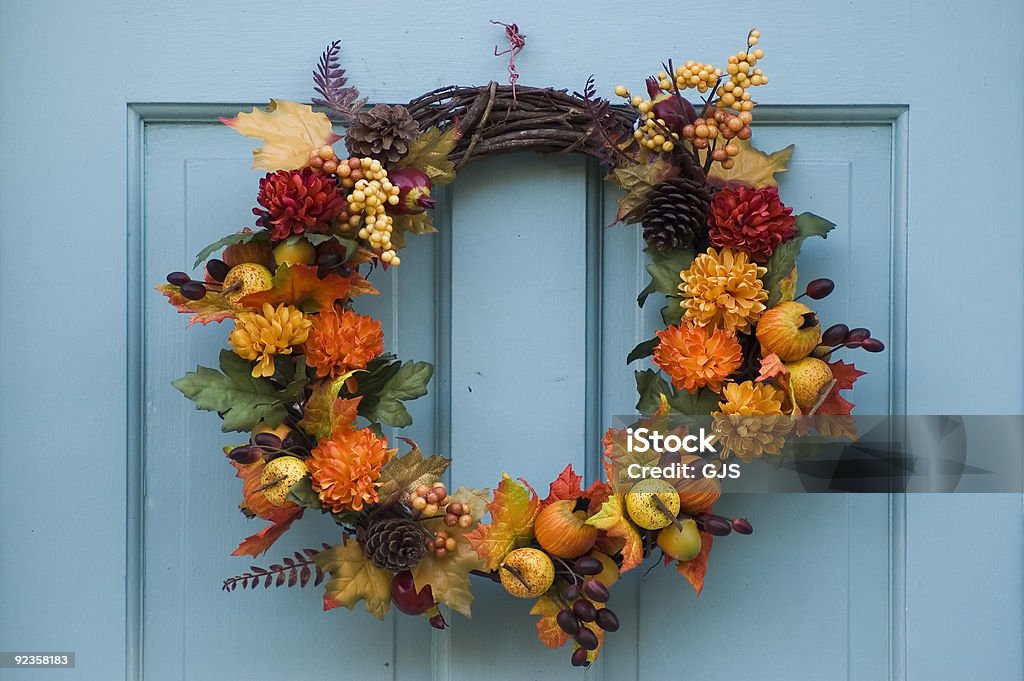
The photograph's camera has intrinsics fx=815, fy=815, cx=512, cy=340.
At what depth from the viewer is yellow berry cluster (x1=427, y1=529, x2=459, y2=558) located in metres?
0.73

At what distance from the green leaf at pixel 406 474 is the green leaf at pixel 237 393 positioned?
4.3 inches

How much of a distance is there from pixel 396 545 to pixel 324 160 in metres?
0.35

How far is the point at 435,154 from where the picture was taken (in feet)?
2.49

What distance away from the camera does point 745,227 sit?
740mm

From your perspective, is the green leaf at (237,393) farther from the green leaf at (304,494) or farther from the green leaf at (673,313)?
the green leaf at (673,313)

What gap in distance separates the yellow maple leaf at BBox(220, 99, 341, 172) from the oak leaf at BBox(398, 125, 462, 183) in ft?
0.25

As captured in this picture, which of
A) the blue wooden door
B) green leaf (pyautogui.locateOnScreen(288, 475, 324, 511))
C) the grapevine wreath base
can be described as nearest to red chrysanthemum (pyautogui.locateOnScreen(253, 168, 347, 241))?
the grapevine wreath base

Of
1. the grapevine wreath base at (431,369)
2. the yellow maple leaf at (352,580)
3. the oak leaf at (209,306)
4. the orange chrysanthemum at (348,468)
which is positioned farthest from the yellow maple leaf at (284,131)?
the yellow maple leaf at (352,580)

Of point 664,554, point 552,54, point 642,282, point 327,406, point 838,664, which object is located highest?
point 552,54

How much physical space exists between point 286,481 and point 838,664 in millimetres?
579

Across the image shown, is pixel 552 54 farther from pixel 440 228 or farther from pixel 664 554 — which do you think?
pixel 664 554

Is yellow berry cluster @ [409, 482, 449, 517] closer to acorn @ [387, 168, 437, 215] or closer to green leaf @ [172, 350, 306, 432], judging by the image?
green leaf @ [172, 350, 306, 432]

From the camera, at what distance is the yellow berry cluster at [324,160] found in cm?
73

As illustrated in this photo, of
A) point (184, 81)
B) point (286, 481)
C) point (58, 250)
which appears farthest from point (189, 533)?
point (184, 81)
